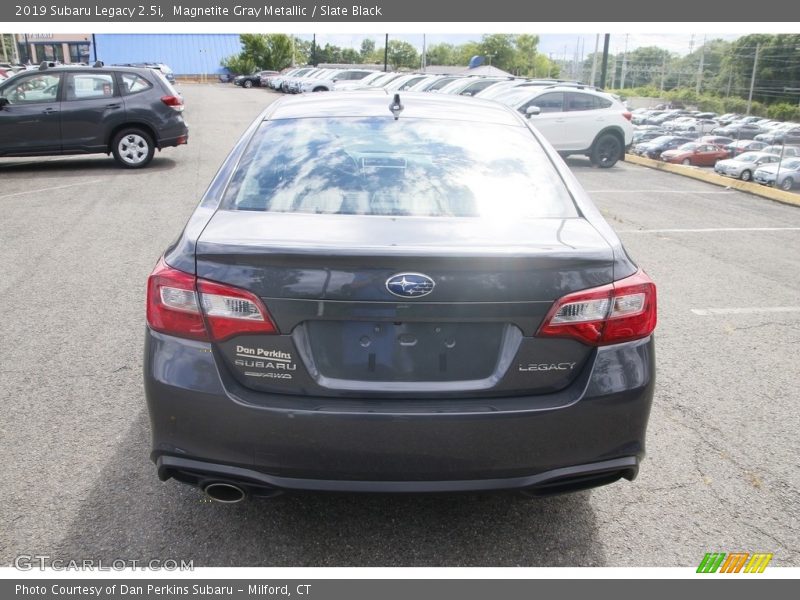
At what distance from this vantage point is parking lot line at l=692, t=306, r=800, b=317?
5.99m

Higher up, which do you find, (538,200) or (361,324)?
(538,200)

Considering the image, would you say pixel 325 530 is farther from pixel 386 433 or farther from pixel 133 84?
pixel 133 84

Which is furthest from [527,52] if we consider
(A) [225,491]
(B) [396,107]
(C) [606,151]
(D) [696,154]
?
(A) [225,491]

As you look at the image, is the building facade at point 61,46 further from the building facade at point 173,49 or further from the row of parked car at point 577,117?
the row of parked car at point 577,117

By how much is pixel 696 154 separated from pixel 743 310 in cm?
1980

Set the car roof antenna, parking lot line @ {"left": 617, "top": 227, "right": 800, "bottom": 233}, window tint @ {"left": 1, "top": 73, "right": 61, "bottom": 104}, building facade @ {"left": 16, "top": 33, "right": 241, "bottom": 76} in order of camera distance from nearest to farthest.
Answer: the car roof antenna, parking lot line @ {"left": 617, "top": 227, "right": 800, "bottom": 233}, window tint @ {"left": 1, "top": 73, "right": 61, "bottom": 104}, building facade @ {"left": 16, "top": 33, "right": 241, "bottom": 76}

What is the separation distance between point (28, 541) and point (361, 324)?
1.60 metres

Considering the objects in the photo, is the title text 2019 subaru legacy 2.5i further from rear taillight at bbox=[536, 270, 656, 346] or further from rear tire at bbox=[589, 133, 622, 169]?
rear tire at bbox=[589, 133, 622, 169]

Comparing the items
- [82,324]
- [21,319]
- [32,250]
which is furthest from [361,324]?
[32,250]

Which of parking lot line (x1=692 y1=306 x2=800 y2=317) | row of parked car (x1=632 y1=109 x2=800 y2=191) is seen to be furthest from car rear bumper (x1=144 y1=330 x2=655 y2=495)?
row of parked car (x1=632 y1=109 x2=800 y2=191)

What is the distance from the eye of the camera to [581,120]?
54.0 feet

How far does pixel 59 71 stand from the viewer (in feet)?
41.7

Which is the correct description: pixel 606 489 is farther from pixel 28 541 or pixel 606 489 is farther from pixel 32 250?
pixel 32 250

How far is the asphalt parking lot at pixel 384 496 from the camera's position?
9.48ft
